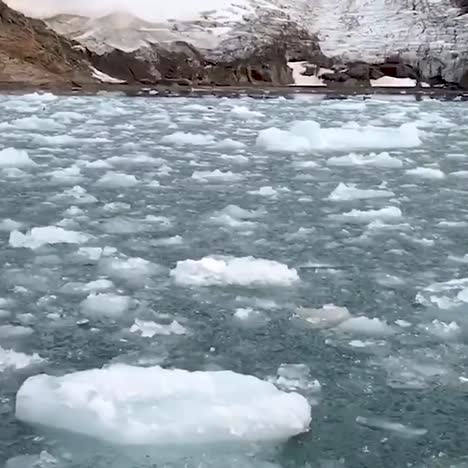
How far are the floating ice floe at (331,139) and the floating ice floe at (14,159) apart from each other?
2100 millimetres

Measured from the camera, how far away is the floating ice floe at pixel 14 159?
5850 millimetres

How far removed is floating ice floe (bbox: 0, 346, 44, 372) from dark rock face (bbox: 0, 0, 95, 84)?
21097mm

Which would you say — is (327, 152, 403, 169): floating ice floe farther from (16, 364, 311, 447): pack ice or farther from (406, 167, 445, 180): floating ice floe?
(16, 364, 311, 447): pack ice

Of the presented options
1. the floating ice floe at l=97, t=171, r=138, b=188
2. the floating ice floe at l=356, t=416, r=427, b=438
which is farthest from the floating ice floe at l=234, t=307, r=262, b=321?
the floating ice floe at l=97, t=171, r=138, b=188

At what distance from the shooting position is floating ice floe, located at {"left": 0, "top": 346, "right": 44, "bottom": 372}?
2.43m

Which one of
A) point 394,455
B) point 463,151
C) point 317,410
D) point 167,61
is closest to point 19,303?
point 317,410

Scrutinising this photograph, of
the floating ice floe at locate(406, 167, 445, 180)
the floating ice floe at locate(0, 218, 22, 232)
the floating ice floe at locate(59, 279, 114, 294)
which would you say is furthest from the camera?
the floating ice floe at locate(406, 167, 445, 180)

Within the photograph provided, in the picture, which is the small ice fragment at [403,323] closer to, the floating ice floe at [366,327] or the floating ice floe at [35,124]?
the floating ice floe at [366,327]

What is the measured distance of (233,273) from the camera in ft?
10.7

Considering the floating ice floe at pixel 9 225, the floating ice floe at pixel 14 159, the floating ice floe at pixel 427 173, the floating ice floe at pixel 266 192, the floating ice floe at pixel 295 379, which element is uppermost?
the floating ice floe at pixel 295 379

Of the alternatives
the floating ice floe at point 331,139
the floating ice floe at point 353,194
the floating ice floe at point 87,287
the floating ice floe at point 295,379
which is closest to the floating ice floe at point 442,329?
the floating ice floe at point 295,379

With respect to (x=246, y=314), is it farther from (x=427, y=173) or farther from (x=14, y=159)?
(x=14, y=159)

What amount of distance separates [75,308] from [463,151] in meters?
5.04

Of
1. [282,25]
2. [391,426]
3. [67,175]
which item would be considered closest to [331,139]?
[67,175]
